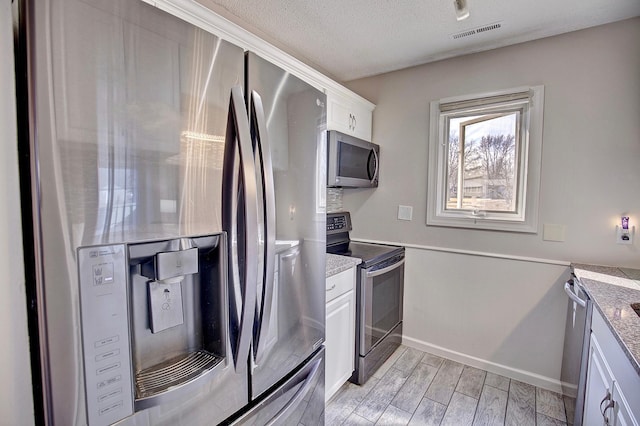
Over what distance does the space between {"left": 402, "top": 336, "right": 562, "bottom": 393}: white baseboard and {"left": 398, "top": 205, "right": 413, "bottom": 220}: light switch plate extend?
105cm

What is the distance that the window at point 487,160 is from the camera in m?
2.20

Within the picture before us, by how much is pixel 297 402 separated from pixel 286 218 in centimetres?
70

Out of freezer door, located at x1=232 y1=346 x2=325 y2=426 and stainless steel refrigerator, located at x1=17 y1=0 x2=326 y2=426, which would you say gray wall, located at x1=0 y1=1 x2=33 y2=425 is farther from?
freezer door, located at x1=232 y1=346 x2=325 y2=426

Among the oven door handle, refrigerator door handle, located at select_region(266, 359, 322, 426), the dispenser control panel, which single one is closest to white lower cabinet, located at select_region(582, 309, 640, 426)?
refrigerator door handle, located at select_region(266, 359, 322, 426)

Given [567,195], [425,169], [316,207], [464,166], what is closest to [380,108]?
[425,169]

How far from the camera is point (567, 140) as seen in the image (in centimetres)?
208

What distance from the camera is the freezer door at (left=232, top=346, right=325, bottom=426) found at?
1012 millimetres

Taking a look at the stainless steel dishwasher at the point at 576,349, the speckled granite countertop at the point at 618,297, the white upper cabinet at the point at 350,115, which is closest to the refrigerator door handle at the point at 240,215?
the speckled granite countertop at the point at 618,297

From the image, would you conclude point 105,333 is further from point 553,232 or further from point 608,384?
point 553,232

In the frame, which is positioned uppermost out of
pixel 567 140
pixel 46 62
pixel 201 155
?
pixel 567 140

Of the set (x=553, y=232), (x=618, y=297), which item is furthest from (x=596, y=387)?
(x=553, y=232)

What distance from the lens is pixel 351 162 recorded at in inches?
96.0

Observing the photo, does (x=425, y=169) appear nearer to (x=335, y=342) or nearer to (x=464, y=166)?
(x=464, y=166)

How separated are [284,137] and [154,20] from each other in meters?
0.48
